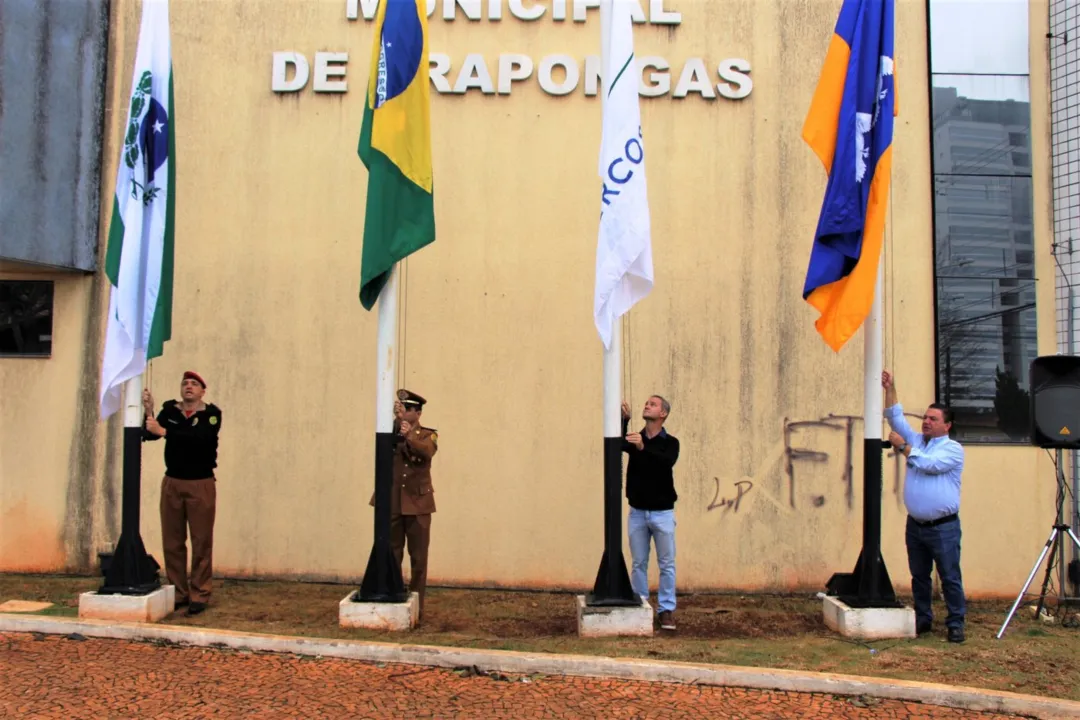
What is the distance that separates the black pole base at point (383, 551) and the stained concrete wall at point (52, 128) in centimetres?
421

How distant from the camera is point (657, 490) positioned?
620 cm

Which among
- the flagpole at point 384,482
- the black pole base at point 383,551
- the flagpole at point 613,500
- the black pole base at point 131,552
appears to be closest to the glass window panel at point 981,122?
the flagpole at point 613,500

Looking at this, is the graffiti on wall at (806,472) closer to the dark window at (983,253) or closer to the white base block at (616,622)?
the dark window at (983,253)

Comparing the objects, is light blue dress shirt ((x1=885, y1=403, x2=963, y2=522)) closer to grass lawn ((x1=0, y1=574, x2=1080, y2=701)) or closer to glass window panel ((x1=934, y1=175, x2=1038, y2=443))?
grass lawn ((x1=0, y1=574, x2=1080, y2=701))

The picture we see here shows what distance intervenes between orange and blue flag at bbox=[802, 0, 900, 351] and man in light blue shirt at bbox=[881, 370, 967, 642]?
734 mm

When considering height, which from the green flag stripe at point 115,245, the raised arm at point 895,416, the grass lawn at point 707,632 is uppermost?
the green flag stripe at point 115,245

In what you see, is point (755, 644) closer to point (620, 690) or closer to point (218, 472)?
point (620, 690)

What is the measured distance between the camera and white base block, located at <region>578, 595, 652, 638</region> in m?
5.80

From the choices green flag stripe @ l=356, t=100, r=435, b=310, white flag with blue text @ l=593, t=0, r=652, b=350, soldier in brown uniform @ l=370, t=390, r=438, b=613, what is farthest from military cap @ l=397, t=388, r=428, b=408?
white flag with blue text @ l=593, t=0, r=652, b=350

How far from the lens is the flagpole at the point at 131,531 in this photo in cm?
622

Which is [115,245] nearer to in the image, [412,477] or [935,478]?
[412,477]

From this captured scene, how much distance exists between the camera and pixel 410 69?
239 inches

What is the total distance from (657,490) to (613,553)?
2.02 ft

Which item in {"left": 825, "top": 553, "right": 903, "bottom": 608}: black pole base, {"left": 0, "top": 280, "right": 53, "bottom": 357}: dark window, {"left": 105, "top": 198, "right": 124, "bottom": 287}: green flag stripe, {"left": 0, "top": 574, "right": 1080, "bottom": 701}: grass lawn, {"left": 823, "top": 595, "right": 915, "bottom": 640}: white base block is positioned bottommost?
{"left": 0, "top": 574, "right": 1080, "bottom": 701}: grass lawn
